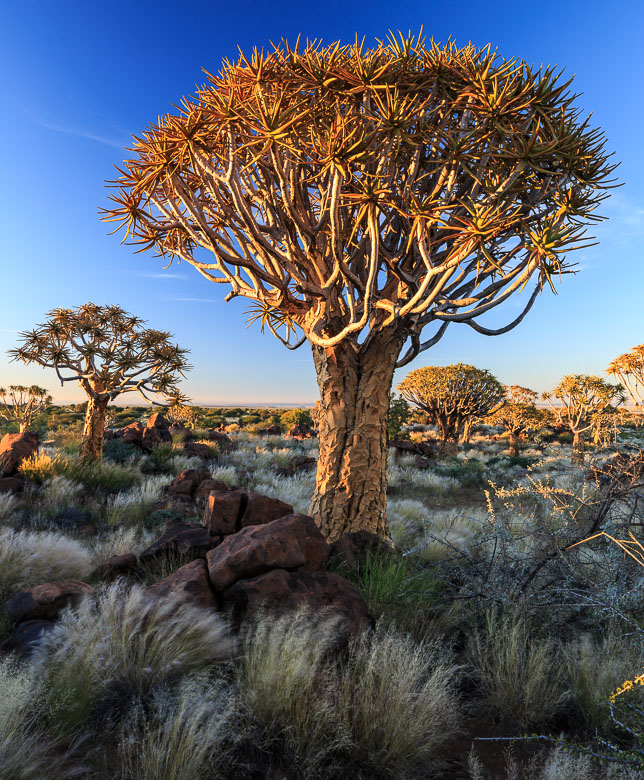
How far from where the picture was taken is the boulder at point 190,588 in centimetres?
352

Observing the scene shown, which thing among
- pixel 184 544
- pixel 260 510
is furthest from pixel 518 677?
pixel 184 544

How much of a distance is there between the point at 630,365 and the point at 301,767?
70.8 feet

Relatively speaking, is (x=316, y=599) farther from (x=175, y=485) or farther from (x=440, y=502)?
(x=440, y=502)

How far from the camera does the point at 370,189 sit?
4574mm

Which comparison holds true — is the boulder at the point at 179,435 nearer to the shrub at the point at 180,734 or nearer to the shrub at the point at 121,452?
the shrub at the point at 121,452

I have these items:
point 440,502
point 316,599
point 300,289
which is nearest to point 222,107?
point 300,289

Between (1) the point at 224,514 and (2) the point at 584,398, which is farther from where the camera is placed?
(2) the point at 584,398

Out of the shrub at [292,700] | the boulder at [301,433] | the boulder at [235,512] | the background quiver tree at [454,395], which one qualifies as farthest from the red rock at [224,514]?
the boulder at [301,433]

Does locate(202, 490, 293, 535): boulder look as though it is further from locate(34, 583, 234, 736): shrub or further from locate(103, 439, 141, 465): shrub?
locate(103, 439, 141, 465): shrub

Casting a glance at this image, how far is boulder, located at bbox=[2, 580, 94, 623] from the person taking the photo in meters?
3.42

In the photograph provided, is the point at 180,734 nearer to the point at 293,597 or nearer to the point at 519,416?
the point at 293,597

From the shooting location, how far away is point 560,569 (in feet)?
13.9

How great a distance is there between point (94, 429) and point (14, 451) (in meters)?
2.39

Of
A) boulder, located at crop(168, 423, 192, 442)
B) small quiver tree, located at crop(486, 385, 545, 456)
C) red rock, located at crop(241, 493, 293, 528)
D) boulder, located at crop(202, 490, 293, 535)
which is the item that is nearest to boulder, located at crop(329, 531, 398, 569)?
red rock, located at crop(241, 493, 293, 528)
